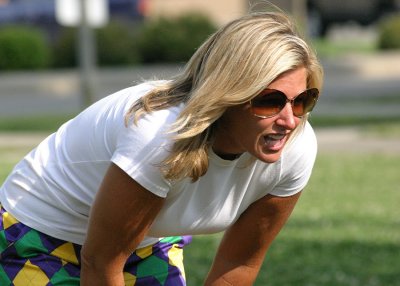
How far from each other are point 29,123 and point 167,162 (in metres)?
10.9

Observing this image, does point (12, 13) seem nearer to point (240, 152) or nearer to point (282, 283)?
point (282, 283)

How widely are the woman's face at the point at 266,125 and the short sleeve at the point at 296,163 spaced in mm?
168

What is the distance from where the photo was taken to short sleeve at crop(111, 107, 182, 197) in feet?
9.12

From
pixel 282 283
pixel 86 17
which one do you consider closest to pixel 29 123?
pixel 86 17

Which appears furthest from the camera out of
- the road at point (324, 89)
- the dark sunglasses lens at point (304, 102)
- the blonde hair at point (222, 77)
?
the road at point (324, 89)

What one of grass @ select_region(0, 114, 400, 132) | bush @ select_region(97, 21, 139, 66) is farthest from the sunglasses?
bush @ select_region(97, 21, 139, 66)

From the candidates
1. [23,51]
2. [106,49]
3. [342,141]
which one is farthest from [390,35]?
[342,141]

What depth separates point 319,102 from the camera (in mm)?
16062

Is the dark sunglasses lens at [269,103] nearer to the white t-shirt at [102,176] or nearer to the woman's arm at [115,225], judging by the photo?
the white t-shirt at [102,176]

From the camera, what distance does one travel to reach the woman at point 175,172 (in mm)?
2764

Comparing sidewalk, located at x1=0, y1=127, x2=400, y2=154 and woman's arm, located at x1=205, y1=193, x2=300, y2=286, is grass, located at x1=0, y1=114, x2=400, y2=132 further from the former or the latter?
woman's arm, located at x1=205, y1=193, x2=300, y2=286

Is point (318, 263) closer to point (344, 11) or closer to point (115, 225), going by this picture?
point (115, 225)

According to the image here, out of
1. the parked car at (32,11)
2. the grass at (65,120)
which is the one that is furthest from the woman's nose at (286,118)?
the parked car at (32,11)

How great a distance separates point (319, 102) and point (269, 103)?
44.0 ft
